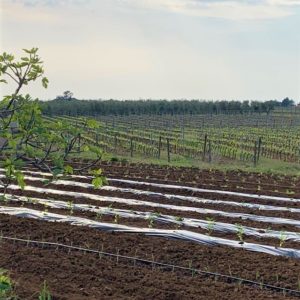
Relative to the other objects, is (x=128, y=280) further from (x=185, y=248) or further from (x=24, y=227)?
(x=24, y=227)

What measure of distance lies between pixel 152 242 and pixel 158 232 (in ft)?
1.25

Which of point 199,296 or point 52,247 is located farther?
point 52,247

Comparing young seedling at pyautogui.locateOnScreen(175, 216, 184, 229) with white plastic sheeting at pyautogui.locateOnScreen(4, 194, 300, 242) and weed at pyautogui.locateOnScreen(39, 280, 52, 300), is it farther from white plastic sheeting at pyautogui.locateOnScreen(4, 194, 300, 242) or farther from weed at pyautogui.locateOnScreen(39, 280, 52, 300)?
weed at pyautogui.locateOnScreen(39, 280, 52, 300)

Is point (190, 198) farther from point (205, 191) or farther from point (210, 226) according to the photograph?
point (210, 226)

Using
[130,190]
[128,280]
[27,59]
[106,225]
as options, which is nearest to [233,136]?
[130,190]

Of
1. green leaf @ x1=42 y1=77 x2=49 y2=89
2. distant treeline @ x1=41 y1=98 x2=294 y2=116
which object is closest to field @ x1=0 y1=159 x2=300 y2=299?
green leaf @ x1=42 y1=77 x2=49 y2=89

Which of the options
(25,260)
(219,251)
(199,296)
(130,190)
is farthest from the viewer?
(130,190)

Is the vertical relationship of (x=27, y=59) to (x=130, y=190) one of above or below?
above

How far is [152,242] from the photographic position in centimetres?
769

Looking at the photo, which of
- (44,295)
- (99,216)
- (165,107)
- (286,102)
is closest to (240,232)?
(99,216)

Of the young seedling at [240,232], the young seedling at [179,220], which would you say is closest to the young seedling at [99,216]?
the young seedling at [179,220]

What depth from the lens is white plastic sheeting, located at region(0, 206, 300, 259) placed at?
7379 millimetres

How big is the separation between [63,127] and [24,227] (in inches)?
215

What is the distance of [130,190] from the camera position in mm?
12156
